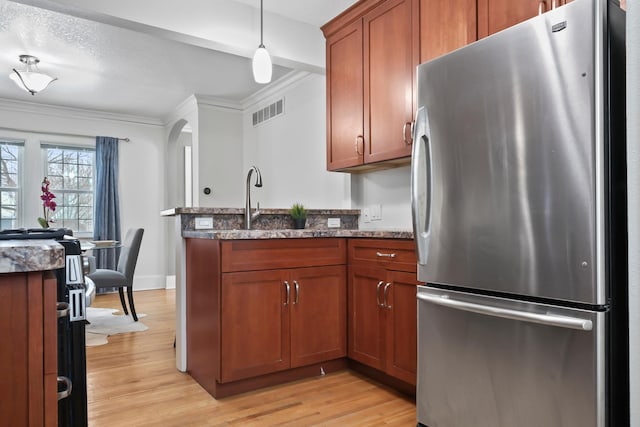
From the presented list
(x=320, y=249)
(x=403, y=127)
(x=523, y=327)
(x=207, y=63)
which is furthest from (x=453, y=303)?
(x=207, y=63)

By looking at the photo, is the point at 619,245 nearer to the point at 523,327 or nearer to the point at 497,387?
the point at 523,327

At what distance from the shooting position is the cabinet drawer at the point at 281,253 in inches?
94.3

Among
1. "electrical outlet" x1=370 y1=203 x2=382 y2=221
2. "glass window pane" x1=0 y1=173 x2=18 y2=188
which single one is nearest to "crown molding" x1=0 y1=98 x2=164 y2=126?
"glass window pane" x1=0 y1=173 x2=18 y2=188

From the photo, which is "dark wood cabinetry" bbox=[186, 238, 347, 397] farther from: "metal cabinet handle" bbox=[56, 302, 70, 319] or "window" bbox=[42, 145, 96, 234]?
"window" bbox=[42, 145, 96, 234]

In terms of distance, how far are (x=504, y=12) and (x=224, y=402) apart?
2411mm

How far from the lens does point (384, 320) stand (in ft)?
8.14

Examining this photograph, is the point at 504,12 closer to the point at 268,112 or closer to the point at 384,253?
the point at 384,253

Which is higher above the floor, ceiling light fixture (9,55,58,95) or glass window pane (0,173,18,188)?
ceiling light fixture (9,55,58,95)

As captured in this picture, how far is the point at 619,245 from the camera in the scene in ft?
4.60

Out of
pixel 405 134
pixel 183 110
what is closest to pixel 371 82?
pixel 405 134

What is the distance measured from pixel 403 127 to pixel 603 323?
1.64 meters

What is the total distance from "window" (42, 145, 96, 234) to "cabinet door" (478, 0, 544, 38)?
233 inches

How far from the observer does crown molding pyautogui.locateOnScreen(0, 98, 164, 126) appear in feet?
18.7

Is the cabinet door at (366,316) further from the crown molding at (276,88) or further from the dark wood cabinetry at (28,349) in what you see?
the crown molding at (276,88)
